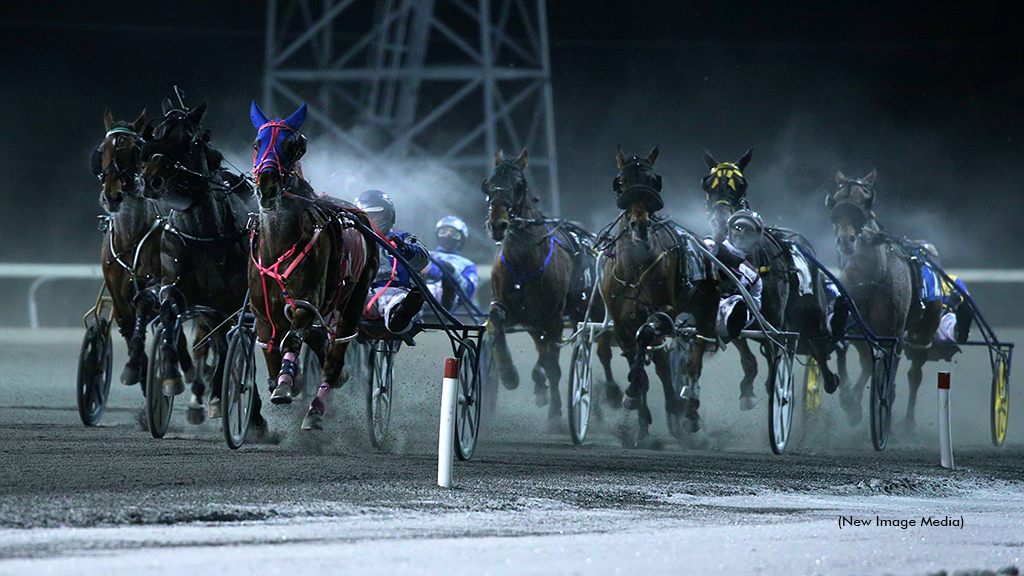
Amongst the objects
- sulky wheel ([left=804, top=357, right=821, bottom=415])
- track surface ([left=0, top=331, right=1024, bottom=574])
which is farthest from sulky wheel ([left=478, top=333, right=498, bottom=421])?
sulky wheel ([left=804, top=357, right=821, bottom=415])

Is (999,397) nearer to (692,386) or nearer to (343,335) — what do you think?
(692,386)

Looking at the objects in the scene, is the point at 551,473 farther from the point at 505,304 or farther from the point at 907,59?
the point at 907,59

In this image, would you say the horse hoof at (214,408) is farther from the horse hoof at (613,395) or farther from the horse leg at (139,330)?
the horse hoof at (613,395)

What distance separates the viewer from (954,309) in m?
14.6

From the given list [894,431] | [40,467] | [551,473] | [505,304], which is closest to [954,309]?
[894,431]

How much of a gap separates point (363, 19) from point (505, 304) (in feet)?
37.6

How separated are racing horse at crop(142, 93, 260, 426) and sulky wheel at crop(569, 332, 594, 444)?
8.39ft

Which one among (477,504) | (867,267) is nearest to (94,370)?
(477,504)

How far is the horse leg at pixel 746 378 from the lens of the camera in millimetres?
11734

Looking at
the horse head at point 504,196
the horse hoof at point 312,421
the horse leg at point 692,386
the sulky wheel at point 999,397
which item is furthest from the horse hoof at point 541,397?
the horse hoof at point 312,421

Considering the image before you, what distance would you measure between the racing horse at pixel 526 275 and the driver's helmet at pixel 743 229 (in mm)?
1487

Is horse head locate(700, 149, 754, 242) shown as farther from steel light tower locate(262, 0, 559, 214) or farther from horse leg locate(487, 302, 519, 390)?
steel light tower locate(262, 0, 559, 214)

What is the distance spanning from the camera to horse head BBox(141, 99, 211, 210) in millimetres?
9305

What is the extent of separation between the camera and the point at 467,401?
29.5 feet
